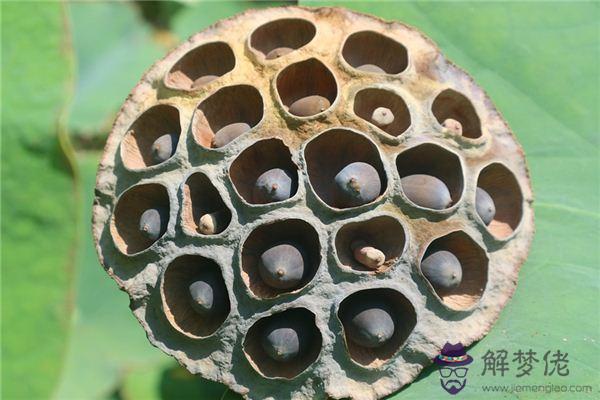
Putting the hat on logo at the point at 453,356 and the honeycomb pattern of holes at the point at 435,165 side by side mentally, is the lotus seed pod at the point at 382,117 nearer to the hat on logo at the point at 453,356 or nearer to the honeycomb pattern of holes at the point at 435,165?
the honeycomb pattern of holes at the point at 435,165

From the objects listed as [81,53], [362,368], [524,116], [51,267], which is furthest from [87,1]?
[362,368]

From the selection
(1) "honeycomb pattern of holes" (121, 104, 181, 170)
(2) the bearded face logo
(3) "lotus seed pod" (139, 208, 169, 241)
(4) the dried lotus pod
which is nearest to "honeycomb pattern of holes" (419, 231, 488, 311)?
(4) the dried lotus pod

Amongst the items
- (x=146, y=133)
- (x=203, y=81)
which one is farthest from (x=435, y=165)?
(x=146, y=133)

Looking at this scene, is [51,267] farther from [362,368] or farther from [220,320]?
[362,368]

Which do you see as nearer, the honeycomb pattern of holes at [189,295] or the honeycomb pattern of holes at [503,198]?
the honeycomb pattern of holes at [189,295]

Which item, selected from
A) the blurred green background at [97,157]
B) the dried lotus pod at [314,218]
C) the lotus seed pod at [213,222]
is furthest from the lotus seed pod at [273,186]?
the blurred green background at [97,157]

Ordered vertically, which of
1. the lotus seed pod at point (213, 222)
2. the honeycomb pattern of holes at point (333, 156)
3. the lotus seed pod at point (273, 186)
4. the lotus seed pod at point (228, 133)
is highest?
the lotus seed pod at point (228, 133)
